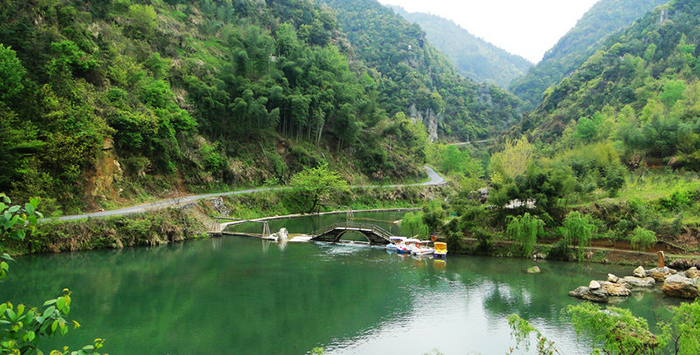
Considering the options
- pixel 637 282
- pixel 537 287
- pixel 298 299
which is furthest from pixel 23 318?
pixel 637 282

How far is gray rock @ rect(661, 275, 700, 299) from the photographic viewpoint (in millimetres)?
25000

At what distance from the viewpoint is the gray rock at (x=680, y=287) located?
25.0 meters

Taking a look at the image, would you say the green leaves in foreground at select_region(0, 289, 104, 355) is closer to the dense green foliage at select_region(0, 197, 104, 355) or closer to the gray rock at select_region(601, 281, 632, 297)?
the dense green foliage at select_region(0, 197, 104, 355)

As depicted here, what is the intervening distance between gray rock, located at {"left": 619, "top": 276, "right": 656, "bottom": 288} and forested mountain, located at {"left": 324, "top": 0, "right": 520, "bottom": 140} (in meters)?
86.6

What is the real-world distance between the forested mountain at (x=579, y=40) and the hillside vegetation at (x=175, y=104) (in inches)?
2861

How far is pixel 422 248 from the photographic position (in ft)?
122

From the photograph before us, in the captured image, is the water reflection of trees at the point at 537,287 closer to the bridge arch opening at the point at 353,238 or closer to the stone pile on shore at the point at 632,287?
the stone pile on shore at the point at 632,287

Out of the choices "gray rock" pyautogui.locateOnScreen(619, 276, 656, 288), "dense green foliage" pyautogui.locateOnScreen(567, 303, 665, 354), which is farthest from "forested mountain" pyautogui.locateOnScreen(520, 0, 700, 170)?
"dense green foliage" pyautogui.locateOnScreen(567, 303, 665, 354)

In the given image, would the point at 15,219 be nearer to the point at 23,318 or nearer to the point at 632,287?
the point at 23,318

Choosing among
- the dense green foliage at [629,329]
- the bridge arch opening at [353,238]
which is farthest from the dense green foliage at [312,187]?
the dense green foliage at [629,329]

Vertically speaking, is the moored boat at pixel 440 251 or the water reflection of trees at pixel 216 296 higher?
the moored boat at pixel 440 251

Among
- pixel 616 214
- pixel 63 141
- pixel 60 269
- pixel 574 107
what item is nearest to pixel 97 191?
pixel 63 141

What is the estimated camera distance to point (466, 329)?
21328 mm

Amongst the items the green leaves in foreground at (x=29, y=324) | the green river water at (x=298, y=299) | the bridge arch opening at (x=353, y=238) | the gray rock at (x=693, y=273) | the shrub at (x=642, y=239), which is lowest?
the green river water at (x=298, y=299)
